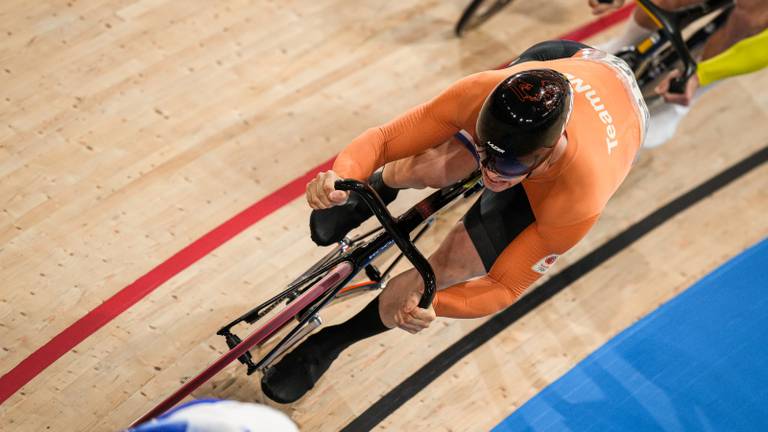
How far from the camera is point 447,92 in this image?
2549 mm

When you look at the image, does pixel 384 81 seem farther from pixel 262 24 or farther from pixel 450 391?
pixel 450 391

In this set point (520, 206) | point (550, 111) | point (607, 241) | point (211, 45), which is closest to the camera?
point (550, 111)

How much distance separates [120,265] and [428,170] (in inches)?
59.7

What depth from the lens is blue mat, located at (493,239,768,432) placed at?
3.28 meters

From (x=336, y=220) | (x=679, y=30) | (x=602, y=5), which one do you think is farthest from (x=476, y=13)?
(x=336, y=220)

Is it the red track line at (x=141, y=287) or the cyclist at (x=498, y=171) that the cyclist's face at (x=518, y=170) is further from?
the red track line at (x=141, y=287)

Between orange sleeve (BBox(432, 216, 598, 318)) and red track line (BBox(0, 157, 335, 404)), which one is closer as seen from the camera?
orange sleeve (BBox(432, 216, 598, 318))

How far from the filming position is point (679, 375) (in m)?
3.42


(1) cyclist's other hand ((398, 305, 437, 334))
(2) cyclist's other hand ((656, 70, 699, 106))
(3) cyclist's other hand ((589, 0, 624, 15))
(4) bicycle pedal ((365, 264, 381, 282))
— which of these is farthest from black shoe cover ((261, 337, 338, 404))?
(3) cyclist's other hand ((589, 0, 624, 15))

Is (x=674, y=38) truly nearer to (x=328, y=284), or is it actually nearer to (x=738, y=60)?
(x=738, y=60)

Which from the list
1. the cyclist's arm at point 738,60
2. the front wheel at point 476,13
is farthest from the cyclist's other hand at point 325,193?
the front wheel at point 476,13

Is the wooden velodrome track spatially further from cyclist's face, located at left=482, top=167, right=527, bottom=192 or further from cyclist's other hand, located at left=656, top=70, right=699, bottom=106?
cyclist's face, located at left=482, top=167, right=527, bottom=192

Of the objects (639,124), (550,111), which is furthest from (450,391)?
(550,111)

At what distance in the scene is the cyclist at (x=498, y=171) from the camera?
2162mm
